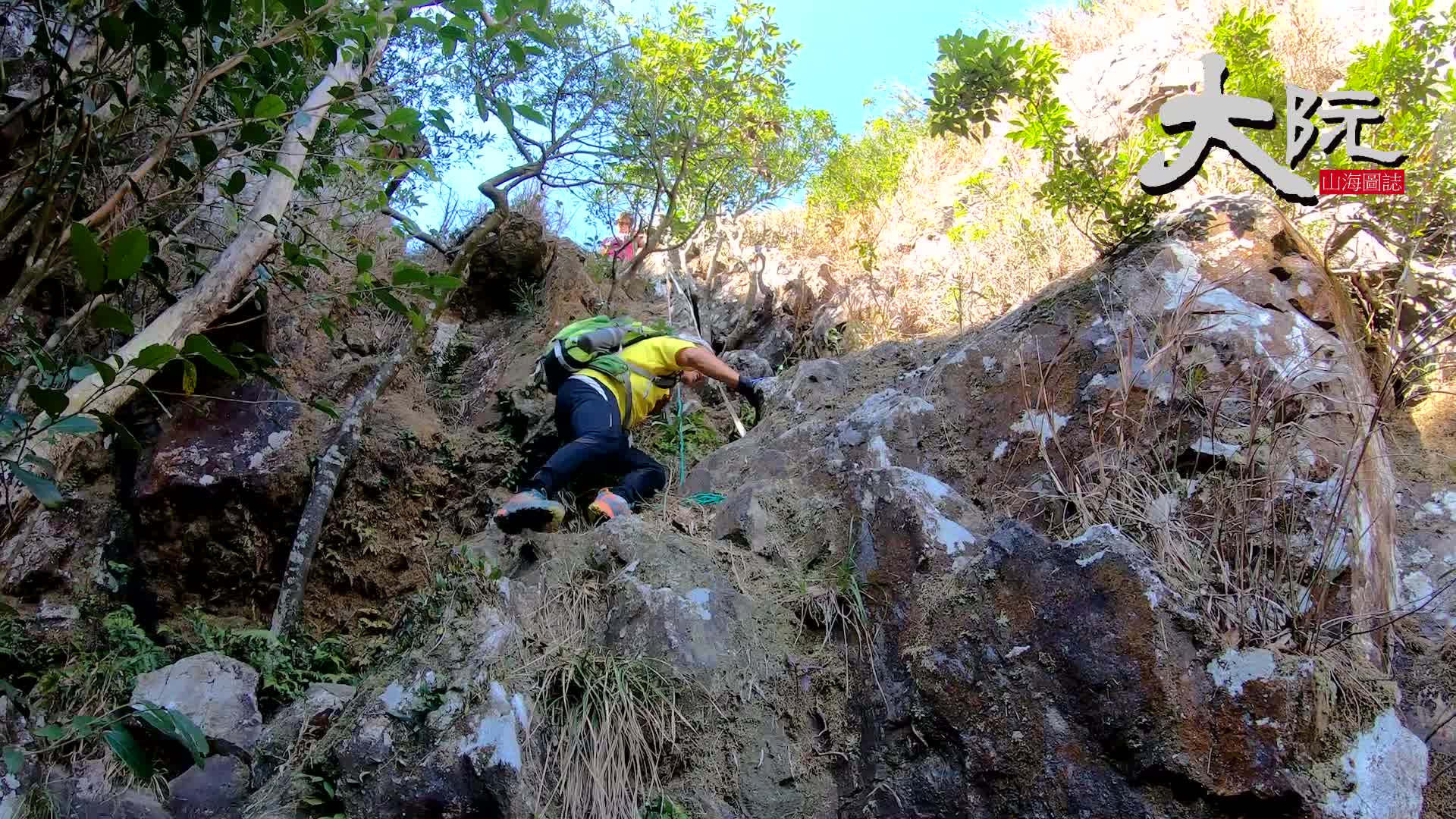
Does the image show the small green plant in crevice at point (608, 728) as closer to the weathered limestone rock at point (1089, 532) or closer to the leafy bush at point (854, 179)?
the weathered limestone rock at point (1089, 532)

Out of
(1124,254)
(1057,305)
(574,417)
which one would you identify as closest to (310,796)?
(574,417)

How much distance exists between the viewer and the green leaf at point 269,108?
2629 millimetres

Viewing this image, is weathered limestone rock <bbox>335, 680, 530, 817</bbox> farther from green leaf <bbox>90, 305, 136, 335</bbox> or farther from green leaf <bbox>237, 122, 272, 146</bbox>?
green leaf <bbox>237, 122, 272, 146</bbox>

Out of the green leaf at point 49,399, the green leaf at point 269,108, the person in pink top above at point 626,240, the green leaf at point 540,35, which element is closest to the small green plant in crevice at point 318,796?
the green leaf at point 49,399

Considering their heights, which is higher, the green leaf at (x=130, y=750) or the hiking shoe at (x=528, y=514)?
the hiking shoe at (x=528, y=514)

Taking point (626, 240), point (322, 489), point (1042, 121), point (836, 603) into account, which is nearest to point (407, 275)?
point (836, 603)

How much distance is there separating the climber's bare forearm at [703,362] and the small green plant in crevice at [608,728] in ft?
7.24

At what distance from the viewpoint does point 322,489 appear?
541 cm

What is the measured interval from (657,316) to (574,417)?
2997 mm

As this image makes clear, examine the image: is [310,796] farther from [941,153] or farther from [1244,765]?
[941,153]

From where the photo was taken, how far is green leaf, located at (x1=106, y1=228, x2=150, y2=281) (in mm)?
1835

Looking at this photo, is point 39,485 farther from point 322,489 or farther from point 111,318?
point 322,489

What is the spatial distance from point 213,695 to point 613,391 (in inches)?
96.5

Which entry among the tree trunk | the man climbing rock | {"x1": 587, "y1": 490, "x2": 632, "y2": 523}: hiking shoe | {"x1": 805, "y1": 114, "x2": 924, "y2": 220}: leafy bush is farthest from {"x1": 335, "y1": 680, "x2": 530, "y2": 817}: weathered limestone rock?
{"x1": 805, "y1": 114, "x2": 924, "y2": 220}: leafy bush
